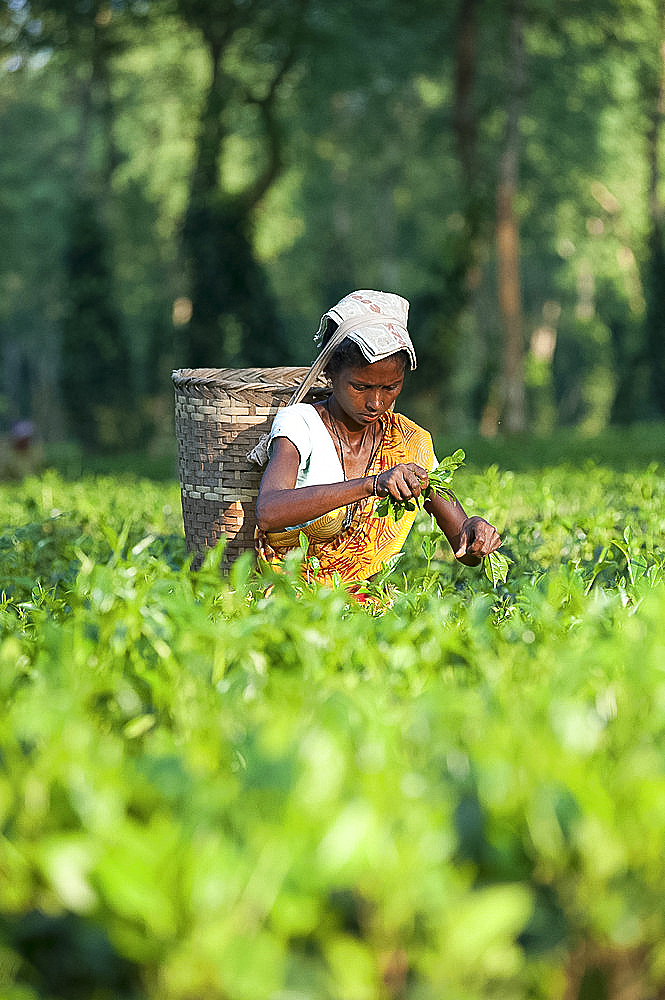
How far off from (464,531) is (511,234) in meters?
19.9

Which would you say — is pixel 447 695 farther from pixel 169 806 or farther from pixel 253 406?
pixel 253 406

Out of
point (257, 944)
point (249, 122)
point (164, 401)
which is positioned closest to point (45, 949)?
point (257, 944)

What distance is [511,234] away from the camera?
22.3m

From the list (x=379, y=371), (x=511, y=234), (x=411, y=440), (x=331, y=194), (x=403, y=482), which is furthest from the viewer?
(x=331, y=194)

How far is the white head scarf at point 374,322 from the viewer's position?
352cm

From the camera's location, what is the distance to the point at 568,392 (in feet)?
174

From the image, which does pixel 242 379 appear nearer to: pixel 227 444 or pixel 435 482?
pixel 227 444

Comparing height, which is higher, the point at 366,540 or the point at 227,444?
the point at 227,444

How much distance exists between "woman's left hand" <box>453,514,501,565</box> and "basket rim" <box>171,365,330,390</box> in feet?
3.47

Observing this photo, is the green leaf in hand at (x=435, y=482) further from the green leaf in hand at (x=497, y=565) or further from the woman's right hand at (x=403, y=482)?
the green leaf in hand at (x=497, y=565)

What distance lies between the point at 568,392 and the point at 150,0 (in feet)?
113

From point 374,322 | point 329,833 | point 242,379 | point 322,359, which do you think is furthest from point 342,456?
point 329,833

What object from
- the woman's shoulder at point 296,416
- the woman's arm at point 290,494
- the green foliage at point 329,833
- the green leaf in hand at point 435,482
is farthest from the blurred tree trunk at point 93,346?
the green foliage at point 329,833

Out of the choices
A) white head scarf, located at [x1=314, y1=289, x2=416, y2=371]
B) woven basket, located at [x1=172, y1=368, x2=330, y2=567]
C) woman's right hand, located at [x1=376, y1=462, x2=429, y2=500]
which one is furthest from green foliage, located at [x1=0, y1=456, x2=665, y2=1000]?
woven basket, located at [x1=172, y1=368, x2=330, y2=567]
